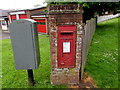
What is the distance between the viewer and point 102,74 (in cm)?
407

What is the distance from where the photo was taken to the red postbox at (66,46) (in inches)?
122

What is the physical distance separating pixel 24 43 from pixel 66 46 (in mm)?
1157

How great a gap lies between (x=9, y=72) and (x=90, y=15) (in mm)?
10944

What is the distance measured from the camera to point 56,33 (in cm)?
314

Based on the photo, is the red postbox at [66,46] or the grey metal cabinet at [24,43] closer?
the grey metal cabinet at [24,43]

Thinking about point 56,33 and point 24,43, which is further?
point 56,33

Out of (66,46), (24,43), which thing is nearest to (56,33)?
(66,46)

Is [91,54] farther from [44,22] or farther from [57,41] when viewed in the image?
[44,22]

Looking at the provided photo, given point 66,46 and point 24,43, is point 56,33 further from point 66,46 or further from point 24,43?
point 24,43

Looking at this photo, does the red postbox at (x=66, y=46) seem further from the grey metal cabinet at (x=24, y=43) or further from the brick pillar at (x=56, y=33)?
the grey metal cabinet at (x=24, y=43)

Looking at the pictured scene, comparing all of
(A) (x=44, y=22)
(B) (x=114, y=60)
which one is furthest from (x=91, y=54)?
(A) (x=44, y=22)

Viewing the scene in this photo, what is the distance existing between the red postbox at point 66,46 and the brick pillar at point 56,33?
0.09 m

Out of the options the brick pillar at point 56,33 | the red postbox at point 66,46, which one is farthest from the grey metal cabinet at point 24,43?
the red postbox at point 66,46

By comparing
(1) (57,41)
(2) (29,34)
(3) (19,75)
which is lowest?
(3) (19,75)
